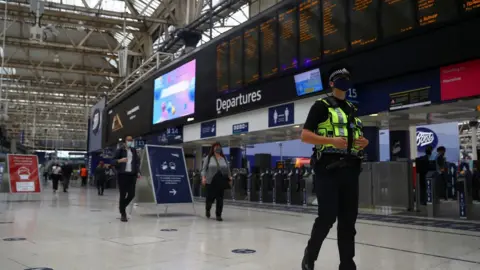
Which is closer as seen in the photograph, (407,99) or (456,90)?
(456,90)

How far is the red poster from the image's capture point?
6246 millimetres

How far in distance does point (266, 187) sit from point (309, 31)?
208 inches

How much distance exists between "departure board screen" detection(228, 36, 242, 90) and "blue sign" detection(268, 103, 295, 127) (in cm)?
137

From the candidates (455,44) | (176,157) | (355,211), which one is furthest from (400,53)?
(355,211)

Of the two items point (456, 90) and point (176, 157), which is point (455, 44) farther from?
point (176, 157)

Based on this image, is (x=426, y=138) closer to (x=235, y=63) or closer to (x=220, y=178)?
(x=235, y=63)

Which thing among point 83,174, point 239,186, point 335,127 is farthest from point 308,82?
point 83,174

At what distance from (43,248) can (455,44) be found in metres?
6.12

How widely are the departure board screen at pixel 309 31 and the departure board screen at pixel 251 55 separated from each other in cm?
171

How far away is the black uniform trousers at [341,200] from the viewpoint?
2609mm

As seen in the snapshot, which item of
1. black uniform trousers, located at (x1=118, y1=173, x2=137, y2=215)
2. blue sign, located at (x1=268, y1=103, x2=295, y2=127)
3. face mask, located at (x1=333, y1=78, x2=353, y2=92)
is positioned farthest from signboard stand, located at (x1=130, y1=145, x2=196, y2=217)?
face mask, located at (x1=333, y1=78, x2=353, y2=92)

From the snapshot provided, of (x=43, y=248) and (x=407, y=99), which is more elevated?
(x=407, y=99)

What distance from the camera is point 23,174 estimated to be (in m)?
12.6

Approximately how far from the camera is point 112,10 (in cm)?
2231
